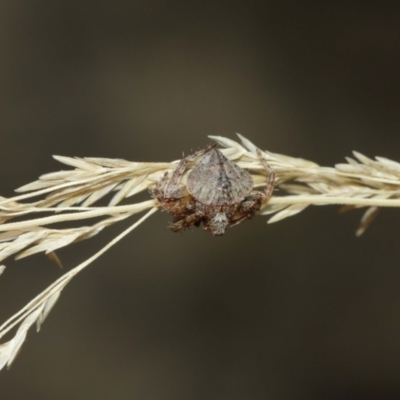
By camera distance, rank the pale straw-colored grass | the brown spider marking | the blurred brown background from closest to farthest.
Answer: the pale straw-colored grass → the brown spider marking → the blurred brown background

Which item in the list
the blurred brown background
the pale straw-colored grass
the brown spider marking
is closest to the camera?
the pale straw-colored grass

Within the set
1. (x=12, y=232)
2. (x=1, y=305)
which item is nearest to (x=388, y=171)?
(x=12, y=232)

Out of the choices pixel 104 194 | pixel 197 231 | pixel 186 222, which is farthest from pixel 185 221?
pixel 197 231

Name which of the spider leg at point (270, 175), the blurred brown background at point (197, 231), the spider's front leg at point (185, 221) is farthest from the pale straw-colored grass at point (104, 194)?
the blurred brown background at point (197, 231)

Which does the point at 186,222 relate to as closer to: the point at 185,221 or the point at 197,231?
the point at 185,221

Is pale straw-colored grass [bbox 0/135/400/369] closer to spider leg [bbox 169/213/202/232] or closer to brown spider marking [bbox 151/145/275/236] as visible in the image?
brown spider marking [bbox 151/145/275/236]

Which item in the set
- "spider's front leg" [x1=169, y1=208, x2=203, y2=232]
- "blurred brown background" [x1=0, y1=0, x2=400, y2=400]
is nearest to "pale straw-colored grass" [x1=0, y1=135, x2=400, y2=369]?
"spider's front leg" [x1=169, y1=208, x2=203, y2=232]

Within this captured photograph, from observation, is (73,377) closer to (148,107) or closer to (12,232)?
(148,107)

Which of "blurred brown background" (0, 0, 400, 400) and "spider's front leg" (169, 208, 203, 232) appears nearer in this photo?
"spider's front leg" (169, 208, 203, 232)
